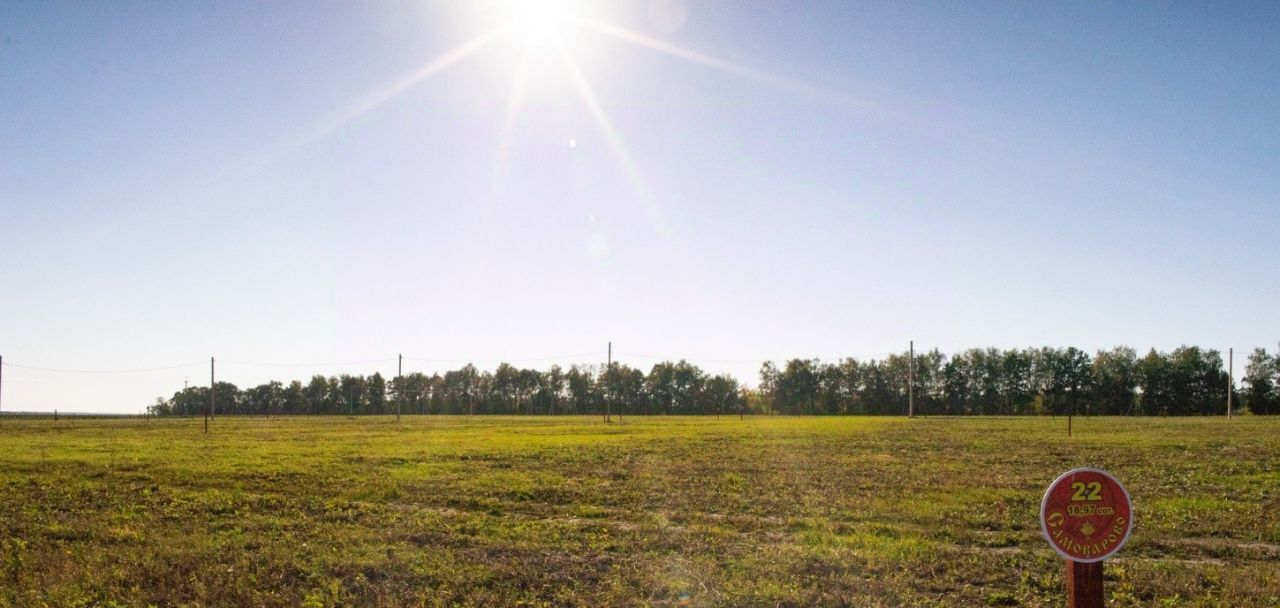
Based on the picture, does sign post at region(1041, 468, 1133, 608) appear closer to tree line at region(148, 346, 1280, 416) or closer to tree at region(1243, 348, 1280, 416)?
tree line at region(148, 346, 1280, 416)

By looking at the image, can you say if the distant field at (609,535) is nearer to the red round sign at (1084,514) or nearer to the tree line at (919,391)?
the red round sign at (1084,514)

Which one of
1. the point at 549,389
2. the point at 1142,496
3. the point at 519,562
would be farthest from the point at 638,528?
the point at 549,389

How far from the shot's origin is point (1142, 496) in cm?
1848

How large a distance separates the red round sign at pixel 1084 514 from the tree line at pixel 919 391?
115817 mm

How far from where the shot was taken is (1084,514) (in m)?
6.43

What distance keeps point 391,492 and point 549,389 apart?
18008 cm

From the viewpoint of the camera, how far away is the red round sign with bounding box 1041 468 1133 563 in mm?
6391

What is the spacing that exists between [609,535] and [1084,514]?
30.0ft

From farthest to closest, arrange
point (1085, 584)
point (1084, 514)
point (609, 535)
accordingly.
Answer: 1. point (609, 535)
2. point (1085, 584)
3. point (1084, 514)

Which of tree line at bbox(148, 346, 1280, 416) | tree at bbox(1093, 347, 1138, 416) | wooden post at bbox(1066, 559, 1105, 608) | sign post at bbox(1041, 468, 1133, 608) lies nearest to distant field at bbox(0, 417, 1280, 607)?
wooden post at bbox(1066, 559, 1105, 608)

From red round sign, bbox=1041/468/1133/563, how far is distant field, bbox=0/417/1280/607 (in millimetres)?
3757

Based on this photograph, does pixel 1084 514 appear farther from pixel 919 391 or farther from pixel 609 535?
pixel 919 391

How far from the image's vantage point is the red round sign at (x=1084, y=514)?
6.39 m

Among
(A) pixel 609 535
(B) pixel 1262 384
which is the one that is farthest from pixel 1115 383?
(A) pixel 609 535
